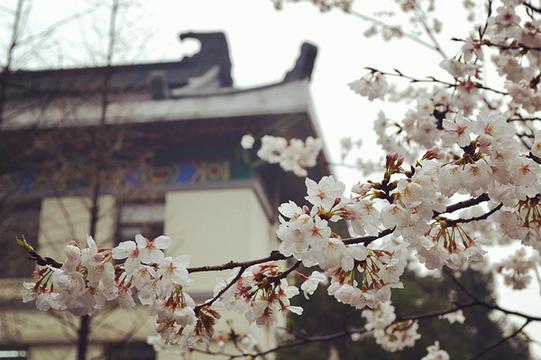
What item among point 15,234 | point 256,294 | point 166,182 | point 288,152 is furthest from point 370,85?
point 166,182

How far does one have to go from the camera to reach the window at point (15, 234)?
204 inches

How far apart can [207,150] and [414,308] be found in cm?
435

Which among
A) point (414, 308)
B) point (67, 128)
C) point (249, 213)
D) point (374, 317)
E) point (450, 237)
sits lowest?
point (450, 237)

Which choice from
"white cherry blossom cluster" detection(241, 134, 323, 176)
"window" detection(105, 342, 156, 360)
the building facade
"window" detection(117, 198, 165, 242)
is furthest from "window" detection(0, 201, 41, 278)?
"white cherry blossom cluster" detection(241, 134, 323, 176)

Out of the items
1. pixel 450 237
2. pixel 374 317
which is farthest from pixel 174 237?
pixel 450 237

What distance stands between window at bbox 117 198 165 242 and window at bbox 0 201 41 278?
109cm

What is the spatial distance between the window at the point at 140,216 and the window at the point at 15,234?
1.09 meters

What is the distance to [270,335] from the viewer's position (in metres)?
8.29

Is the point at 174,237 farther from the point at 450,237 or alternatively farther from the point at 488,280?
the point at 488,280

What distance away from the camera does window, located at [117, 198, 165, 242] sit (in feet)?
24.7

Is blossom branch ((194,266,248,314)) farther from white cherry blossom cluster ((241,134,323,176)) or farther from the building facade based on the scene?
the building facade

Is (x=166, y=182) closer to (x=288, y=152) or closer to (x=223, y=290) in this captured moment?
(x=288, y=152)

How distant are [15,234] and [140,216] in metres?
2.26

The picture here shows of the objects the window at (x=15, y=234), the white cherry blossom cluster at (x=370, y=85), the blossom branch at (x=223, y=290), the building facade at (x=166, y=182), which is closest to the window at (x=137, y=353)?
the building facade at (x=166, y=182)
